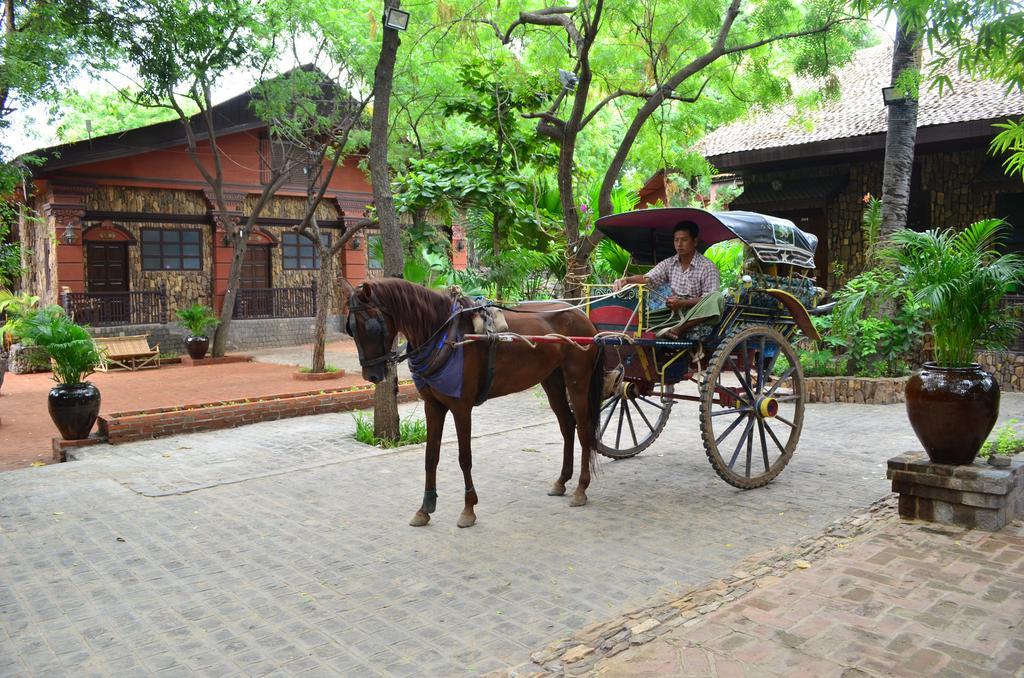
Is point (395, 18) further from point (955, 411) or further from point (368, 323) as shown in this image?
point (955, 411)

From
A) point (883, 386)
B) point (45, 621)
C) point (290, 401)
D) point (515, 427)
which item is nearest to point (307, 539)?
point (45, 621)

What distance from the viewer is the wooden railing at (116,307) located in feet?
61.4

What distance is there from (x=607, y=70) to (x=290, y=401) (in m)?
7.27

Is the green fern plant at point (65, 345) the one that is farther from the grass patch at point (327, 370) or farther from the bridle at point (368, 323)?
the grass patch at point (327, 370)

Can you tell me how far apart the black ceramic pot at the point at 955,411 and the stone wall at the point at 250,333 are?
18339 mm

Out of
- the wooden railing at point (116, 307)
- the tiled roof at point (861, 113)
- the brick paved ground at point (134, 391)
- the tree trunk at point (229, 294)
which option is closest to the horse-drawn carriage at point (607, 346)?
the brick paved ground at point (134, 391)

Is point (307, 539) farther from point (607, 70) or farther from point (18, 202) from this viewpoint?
point (18, 202)

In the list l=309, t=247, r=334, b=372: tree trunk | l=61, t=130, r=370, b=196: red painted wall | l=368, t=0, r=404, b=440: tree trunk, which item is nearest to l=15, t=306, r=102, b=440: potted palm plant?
l=368, t=0, r=404, b=440: tree trunk

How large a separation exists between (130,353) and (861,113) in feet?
54.1

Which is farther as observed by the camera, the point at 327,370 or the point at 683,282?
the point at 327,370

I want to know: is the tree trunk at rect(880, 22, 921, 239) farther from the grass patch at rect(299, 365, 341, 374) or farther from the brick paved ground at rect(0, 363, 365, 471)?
the grass patch at rect(299, 365, 341, 374)

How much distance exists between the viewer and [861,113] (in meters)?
15.3

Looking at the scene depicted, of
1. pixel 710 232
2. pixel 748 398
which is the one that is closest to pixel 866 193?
pixel 710 232

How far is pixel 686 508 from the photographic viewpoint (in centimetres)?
600
